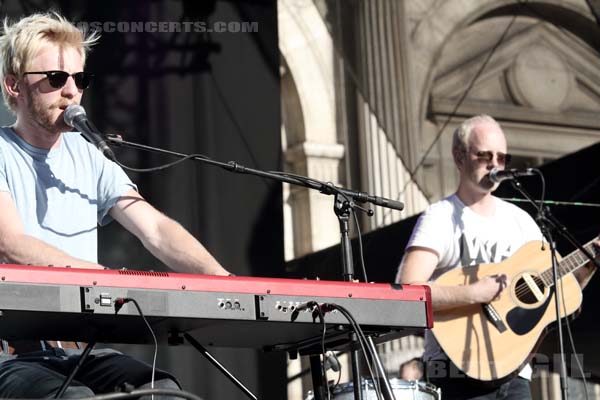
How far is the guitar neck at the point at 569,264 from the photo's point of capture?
5.67 metres

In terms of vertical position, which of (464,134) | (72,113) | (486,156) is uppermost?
(464,134)

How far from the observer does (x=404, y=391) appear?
204 inches

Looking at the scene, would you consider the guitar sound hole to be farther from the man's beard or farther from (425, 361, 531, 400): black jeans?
the man's beard

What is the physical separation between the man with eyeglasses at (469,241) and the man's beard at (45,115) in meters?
1.97

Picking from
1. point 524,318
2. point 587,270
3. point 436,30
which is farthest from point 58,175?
point 436,30

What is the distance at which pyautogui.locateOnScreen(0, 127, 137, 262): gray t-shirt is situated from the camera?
4.02m

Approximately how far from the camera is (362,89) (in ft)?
40.7

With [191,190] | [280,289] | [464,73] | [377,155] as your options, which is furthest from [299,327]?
[464,73]

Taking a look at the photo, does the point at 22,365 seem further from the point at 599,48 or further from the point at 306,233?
the point at 599,48

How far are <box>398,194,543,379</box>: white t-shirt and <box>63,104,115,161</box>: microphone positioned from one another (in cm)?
208

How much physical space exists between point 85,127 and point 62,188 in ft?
1.61

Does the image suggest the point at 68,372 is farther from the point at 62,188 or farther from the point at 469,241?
the point at 469,241

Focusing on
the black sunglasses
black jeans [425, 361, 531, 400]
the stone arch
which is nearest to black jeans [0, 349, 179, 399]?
the black sunglasses

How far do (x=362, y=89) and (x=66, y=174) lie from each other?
332 inches
